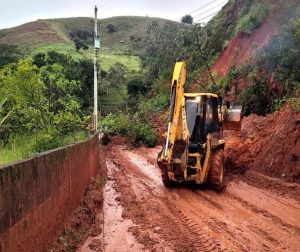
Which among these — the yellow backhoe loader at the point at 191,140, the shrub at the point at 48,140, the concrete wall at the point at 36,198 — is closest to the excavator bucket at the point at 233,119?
the yellow backhoe loader at the point at 191,140

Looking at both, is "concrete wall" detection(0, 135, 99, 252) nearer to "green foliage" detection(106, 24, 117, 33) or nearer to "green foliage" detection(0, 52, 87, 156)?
"green foliage" detection(0, 52, 87, 156)

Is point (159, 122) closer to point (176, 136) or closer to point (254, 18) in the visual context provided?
point (254, 18)

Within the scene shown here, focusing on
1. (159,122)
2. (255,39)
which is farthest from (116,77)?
(255,39)

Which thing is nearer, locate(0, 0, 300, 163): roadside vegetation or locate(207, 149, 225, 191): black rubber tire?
locate(207, 149, 225, 191): black rubber tire

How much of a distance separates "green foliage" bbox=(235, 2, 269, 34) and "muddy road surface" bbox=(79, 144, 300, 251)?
16.1 metres

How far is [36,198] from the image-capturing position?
7527mm

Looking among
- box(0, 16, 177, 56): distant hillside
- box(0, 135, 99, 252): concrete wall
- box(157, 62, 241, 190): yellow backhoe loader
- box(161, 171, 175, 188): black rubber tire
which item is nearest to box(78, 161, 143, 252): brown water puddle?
box(0, 135, 99, 252): concrete wall

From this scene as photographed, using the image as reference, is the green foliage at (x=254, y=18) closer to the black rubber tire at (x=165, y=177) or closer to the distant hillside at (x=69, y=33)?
the black rubber tire at (x=165, y=177)

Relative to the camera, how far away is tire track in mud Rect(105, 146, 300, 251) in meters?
9.66

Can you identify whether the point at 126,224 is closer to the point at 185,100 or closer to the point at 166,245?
the point at 166,245

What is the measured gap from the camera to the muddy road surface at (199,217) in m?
9.79

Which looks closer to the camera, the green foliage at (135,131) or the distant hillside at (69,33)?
the green foliage at (135,131)

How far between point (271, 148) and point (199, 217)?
21.4ft

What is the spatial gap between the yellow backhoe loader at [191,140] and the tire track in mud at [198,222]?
0.64 m
